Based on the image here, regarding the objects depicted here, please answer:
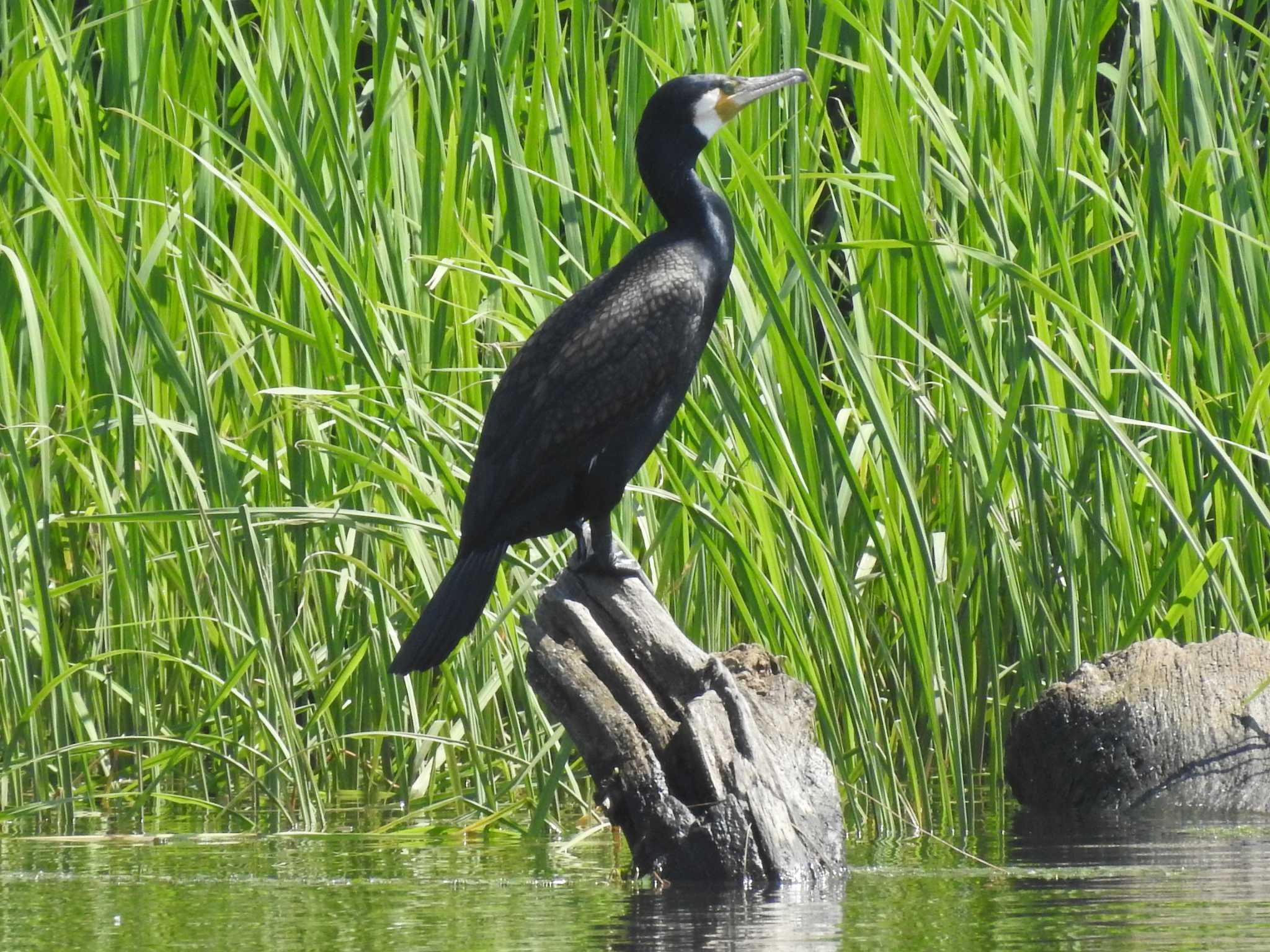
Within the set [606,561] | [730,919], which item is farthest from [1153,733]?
[730,919]

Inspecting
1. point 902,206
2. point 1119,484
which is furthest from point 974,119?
point 1119,484

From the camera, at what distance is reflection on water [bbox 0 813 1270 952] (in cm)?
301

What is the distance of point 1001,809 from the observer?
4531mm

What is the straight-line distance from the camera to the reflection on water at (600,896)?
3.01 m

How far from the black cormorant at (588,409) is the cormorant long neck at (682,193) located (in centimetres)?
4

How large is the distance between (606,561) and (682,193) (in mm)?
885

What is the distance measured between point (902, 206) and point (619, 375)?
0.77m

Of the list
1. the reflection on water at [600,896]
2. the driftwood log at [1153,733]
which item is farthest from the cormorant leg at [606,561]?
the driftwood log at [1153,733]

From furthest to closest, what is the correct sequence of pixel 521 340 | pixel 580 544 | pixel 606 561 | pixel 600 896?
pixel 521 340 → pixel 580 544 → pixel 606 561 → pixel 600 896

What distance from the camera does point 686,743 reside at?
137 inches

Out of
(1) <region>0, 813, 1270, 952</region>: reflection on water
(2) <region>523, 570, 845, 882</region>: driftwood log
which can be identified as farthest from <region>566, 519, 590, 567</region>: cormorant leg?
(1) <region>0, 813, 1270, 952</region>: reflection on water

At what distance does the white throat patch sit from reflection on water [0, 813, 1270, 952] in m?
1.64

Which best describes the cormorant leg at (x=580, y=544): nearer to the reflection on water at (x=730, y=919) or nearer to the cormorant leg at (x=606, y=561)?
the cormorant leg at (x=606, y=561)

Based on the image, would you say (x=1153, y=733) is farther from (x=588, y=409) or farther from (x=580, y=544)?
(x=588, y=409)
